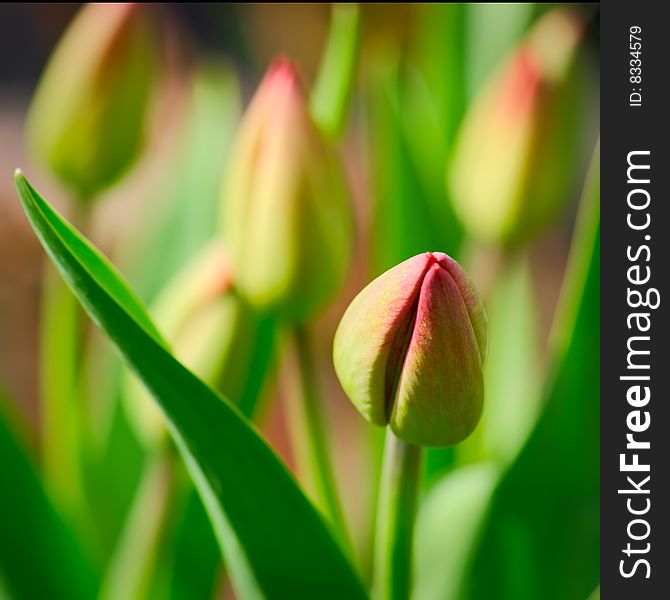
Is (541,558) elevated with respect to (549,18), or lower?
lower

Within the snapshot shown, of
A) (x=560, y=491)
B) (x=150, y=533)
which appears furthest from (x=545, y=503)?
(x=150, y=533)

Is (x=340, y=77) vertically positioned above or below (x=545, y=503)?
above

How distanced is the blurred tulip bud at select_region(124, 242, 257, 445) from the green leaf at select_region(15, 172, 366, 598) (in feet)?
0.14

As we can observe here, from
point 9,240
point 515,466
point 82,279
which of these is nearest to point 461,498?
point 515,466

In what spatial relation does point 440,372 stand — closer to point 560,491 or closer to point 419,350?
point 419,350

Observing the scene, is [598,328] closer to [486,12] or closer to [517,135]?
[517,135]

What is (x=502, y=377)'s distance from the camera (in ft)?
1.22

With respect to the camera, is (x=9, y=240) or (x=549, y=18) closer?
(x=549, y=18)

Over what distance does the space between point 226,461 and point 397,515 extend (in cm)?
4

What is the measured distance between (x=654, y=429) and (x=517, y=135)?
0.09 meters

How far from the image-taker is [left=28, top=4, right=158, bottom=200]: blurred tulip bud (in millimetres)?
273

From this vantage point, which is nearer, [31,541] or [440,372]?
[440,372]

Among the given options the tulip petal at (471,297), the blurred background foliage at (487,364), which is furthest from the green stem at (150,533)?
the tulip petal at (471,297)

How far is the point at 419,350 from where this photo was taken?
0.56 feet
